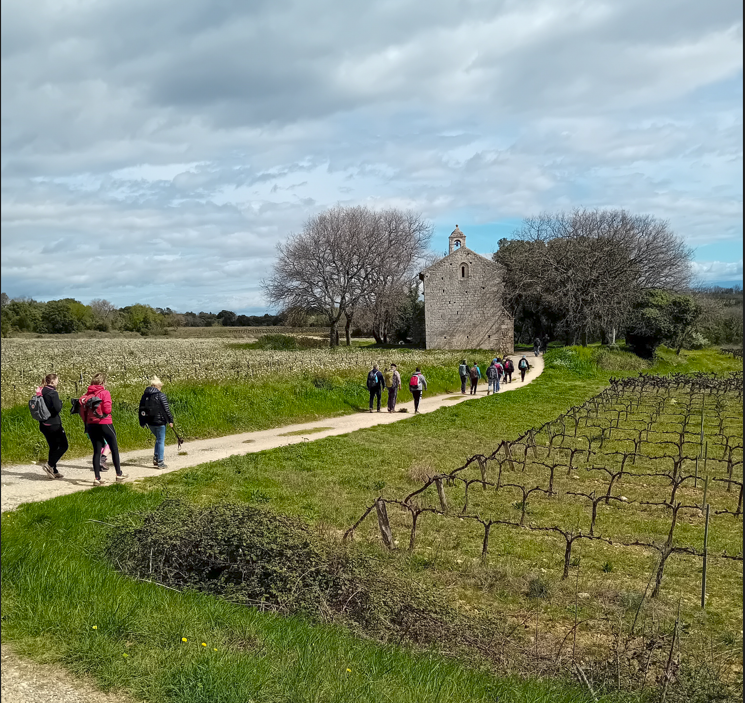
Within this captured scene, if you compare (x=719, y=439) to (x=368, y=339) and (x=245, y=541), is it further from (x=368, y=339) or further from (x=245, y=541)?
(x=368, y=339)

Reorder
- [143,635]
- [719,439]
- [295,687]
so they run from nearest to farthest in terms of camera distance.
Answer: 1. [295,687]
2. [143,635]
3. [719,439]

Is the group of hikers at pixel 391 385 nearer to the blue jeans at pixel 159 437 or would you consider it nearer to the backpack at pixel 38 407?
the blue jeans at pixel 159 437

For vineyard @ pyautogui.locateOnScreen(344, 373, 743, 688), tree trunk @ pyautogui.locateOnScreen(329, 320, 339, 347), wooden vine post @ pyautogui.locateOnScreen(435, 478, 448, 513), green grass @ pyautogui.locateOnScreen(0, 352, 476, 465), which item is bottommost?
vineyard @ pyautogui.locateOnScreen(344, 373, 743, 688)

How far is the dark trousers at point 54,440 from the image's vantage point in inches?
379

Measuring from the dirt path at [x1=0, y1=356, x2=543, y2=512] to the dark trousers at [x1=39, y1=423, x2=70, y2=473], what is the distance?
1.26ft

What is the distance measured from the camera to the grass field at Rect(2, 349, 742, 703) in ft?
13.9

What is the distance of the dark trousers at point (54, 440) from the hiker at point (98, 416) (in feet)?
1.37

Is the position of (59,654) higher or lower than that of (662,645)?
higher

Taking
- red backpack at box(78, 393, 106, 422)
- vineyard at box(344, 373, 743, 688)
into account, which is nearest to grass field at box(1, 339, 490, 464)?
red backpack at box(78, 393, 106, 422)

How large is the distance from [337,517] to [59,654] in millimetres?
5282

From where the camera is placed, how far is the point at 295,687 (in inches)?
162

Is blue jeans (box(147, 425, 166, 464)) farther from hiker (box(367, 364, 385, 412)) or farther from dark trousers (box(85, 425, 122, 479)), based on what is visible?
hiker (box(367, 364, 385, 412))

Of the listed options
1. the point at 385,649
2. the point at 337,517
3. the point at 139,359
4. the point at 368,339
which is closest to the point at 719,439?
the point at 337,517

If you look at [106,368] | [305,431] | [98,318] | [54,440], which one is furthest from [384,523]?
[98,318]
